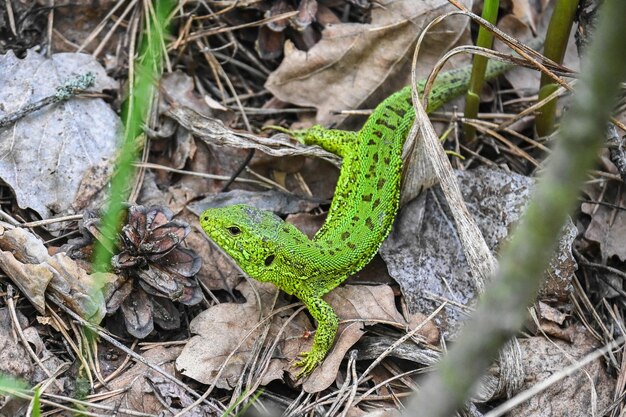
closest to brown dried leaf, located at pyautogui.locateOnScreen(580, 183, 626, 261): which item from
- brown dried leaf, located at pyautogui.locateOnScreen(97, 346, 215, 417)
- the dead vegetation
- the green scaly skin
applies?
the dead vegetation

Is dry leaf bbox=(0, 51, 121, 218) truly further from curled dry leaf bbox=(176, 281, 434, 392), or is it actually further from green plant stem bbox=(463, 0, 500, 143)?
green plant stem bbox=(463, 0, 500, 143)

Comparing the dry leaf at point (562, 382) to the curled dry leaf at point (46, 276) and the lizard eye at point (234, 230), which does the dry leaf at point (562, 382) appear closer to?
the lizard eye at point (234, 230)

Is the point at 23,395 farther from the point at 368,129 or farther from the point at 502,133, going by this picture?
the point at 502,133

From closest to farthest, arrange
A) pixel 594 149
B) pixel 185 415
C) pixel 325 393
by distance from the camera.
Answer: pixel 594 149 < pixel 185 415 < pixel 325 393

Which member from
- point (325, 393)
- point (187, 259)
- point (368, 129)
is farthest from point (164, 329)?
point (368, 129)

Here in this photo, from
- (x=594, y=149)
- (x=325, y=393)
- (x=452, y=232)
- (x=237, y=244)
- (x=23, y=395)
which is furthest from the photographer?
(x=452, y=232)

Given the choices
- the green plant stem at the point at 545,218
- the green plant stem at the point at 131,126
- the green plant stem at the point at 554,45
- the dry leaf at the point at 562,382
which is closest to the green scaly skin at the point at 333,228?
the green plant stem at the point at 131,126

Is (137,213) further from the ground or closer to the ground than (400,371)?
further from the ground

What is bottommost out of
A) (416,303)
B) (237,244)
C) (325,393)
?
(325,393)
